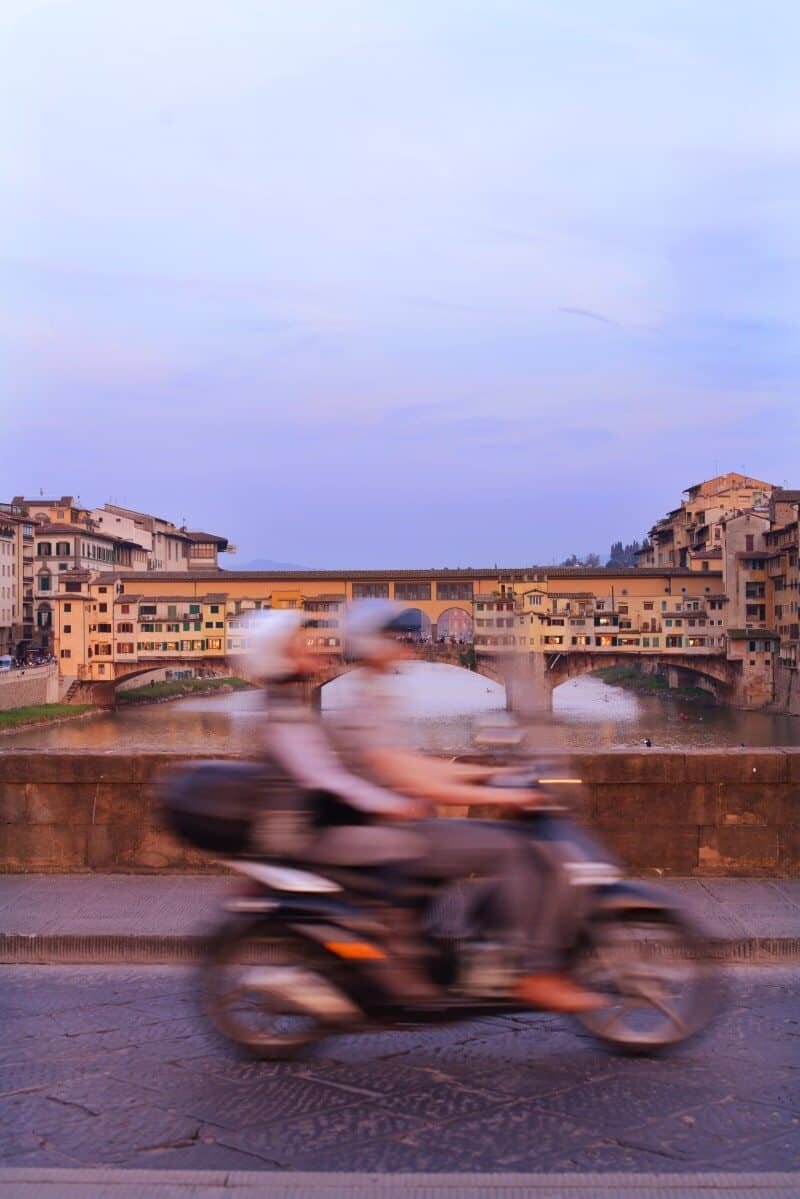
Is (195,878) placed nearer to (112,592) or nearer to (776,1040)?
(776,1040)

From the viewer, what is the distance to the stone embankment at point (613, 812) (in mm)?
5715

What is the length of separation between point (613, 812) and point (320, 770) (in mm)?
2909

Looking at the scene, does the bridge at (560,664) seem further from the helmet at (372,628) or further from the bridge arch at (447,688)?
the helmet at (372,628)

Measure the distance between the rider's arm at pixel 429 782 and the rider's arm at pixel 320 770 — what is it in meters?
0.04

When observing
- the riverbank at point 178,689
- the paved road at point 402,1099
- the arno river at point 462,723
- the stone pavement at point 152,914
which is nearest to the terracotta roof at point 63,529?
the riverbank at point 178,689

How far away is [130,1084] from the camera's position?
320cm

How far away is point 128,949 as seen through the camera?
4430 mm

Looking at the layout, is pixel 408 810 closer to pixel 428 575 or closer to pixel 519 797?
pixel 519 797

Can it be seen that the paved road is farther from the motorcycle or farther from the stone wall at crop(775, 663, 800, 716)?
the stone wall at crop(775, 663, 800, 716)

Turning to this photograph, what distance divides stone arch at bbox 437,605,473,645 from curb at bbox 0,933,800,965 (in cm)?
4911

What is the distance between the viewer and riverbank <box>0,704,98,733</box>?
42.6 m

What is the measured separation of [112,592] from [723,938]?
5150cm

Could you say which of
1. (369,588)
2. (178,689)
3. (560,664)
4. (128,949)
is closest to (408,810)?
(128,949)

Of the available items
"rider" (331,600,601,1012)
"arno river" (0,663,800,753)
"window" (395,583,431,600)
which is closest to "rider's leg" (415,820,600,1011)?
"rider" (331,600,601,1012)
